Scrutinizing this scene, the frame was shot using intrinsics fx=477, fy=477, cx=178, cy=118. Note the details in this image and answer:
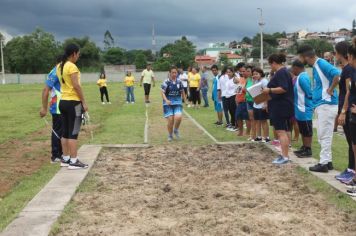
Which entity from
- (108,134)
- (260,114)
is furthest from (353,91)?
(108,134)

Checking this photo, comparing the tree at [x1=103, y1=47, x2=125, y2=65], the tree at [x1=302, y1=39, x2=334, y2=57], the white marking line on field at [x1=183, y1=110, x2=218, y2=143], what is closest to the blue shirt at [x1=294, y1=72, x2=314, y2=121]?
the tree at [x1=302, y1=39, x2=334, y2=57]

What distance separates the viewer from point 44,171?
7.97 metres

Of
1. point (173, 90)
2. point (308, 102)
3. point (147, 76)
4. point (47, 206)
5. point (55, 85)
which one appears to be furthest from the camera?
point (147, 76)

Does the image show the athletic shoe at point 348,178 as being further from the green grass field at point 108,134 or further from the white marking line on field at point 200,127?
the white marking line on field at point 200,127

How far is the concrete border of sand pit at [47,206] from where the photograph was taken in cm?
494

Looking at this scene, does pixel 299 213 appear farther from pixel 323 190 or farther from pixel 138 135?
pixel 138 135

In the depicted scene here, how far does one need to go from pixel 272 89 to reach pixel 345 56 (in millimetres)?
1658

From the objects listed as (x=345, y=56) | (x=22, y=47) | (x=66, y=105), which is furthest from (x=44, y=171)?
(x=22, y=47)

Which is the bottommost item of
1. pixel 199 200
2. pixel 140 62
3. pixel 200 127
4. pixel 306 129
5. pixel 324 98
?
pixel 200 127

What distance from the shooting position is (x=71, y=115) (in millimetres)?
7848

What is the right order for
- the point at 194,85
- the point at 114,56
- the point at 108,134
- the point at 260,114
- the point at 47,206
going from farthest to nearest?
the point at 114,56 → the point at 194,85 → the point at 108,134 → the point at 260,114 → the point at 47,206

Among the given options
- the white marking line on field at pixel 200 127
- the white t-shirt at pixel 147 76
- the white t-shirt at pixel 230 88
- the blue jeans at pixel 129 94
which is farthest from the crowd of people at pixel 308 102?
the blue jeans at pixel 129 94

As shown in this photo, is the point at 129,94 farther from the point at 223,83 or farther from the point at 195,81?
the point at 223,83

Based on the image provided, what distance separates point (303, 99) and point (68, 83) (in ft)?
14.6
